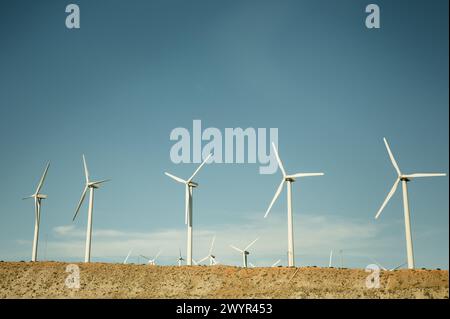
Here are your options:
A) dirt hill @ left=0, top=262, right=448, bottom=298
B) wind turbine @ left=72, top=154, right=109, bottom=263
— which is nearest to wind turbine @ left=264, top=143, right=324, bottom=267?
dirt hill @ left=0, top=262, right=448, bottom=298

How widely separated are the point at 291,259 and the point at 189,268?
1875 cm

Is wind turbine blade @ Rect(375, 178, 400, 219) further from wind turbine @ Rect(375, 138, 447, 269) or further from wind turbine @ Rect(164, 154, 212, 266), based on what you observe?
wind turbine @ Rect(164, 154, 212, 266)

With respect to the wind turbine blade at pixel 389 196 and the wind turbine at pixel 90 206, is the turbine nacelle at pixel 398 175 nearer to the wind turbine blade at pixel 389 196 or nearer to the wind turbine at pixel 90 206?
the wind turbine blade at pixel 389 196

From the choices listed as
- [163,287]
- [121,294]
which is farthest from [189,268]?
[121,294]

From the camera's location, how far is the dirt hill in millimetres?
72000

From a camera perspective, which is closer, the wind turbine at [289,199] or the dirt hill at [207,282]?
the dirt hill at [207,282]

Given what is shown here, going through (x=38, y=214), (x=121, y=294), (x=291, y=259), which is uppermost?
(x=38, y=214)

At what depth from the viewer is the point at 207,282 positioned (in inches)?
3369

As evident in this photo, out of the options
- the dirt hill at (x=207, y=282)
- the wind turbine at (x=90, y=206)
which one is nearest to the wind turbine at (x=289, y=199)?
the dirt hill at (x=207, y=282)

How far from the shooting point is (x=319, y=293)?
7075cm

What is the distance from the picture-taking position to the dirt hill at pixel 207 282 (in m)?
72.0

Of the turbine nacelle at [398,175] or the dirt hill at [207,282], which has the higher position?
the turbine nacelle at [398,175]

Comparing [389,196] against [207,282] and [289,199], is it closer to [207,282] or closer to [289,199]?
[289,199]

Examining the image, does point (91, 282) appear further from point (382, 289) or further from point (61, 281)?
point (382, 289)
